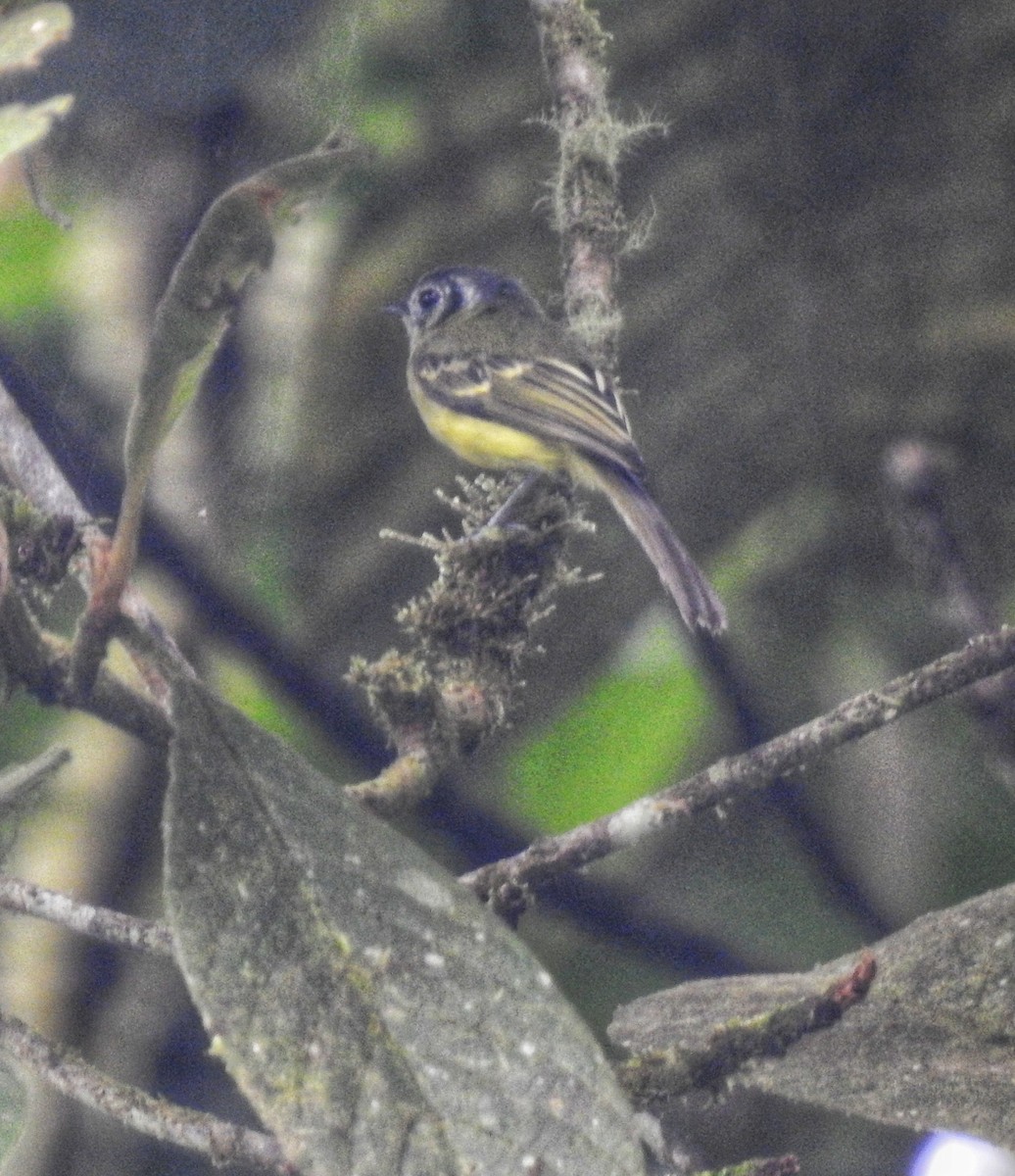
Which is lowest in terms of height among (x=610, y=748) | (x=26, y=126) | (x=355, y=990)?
(x=610, y=748)

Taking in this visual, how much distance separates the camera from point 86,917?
400 millimetres

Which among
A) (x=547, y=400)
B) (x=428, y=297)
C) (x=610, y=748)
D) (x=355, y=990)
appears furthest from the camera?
(x=547, y=400)

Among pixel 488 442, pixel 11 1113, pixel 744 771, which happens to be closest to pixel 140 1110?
pixel 11 1113

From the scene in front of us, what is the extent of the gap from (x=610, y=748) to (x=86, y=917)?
269 mm

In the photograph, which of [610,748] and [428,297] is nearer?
[610,748]

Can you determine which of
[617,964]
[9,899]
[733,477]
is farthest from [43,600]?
[733,477]

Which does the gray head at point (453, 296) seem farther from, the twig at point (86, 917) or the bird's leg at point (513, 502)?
the twig at point (86, 917)

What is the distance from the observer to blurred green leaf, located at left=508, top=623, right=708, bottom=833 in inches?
23.0

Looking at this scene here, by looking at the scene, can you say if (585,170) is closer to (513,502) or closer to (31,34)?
(513,502)

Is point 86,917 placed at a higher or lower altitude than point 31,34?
lower

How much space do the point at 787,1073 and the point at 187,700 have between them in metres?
0.20

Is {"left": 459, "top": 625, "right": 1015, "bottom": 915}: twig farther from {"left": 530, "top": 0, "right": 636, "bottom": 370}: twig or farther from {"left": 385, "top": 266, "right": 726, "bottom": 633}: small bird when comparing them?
{"left": 530, "top": 0, "right": 636, "bottom": 370}: twig

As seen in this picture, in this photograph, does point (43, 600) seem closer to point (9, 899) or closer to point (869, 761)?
point (9, 899)

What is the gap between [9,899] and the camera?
42 centimetres
